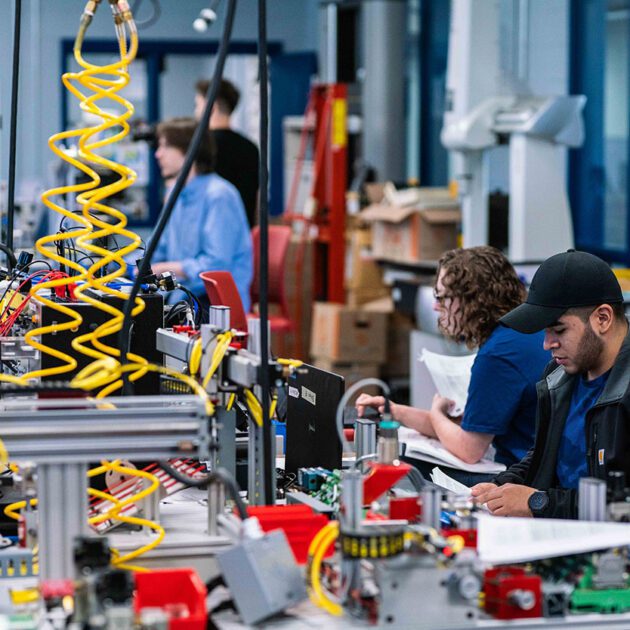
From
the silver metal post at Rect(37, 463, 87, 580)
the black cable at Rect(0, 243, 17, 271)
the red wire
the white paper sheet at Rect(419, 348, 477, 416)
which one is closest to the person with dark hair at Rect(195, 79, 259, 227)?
the white paper sheet at Rect(419, 348, 477, 416)

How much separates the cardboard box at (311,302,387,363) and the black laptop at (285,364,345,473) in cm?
435

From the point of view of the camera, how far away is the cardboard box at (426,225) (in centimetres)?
633

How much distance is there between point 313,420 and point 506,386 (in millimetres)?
704

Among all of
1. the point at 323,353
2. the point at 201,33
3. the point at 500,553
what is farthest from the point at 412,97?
the point at 500,553

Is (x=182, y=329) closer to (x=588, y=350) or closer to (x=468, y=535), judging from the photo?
(x=468, y=535)

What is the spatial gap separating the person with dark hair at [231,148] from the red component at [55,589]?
430cm

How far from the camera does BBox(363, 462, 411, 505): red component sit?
5.87 feet

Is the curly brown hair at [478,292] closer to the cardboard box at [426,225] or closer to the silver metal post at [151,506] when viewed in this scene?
the silver metal post at [151,506]

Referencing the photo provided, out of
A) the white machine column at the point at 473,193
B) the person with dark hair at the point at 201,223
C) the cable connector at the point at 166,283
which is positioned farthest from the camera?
the white machine column at the point at 473,193

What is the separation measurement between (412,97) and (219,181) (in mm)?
5072

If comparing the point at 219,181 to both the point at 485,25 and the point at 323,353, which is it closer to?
the point at 485,25

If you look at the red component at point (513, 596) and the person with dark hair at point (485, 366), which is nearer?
the red component at point (513, 596)

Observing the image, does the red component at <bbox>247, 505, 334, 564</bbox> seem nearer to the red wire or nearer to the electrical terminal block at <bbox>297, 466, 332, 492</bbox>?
the electrical terminal block at <bbox>297, 466, 332, 492</bbox>

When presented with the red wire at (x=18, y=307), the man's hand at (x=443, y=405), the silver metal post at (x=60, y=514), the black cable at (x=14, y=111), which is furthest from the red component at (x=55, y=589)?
the man's hand at (x=443, y=405)
